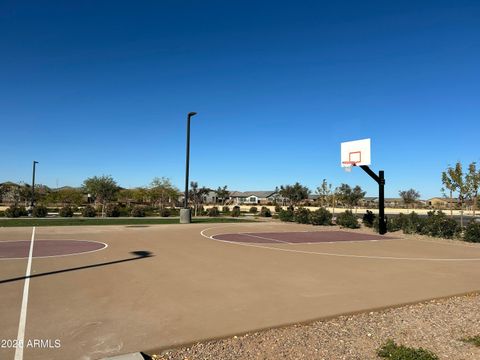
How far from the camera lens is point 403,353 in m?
4.43

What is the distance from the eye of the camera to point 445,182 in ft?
86.8

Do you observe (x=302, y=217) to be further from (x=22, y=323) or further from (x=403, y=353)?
(x=22, y=323)

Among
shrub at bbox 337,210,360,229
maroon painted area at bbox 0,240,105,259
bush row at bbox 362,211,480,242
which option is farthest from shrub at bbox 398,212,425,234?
maroon painted area at bbox 0,240,105,259

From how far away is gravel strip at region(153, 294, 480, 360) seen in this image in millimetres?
4508

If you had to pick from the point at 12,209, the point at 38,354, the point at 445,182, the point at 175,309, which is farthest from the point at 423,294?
the point at 12,209

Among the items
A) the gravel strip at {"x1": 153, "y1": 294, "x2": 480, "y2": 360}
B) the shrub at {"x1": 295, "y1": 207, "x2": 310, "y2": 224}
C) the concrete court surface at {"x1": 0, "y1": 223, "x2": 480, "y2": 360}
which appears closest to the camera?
the gravel strip at {"x1": 153, "y1": 294, "x2": 480, "y2": 360}

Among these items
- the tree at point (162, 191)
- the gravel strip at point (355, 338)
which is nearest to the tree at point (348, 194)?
the tree at point (162, 191)

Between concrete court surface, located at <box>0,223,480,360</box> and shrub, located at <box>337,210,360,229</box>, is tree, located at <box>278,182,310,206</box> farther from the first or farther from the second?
concrete court surface, located at <box>0,223,480,360</box>

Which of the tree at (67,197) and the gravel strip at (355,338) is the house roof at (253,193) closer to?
the tree at (67,197)

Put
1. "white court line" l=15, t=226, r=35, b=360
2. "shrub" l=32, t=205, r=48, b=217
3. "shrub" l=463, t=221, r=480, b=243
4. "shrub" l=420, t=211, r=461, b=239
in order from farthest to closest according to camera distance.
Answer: "shrub" l=32, t=205, r=48, b=217, "shrub" l=420, t=211, r=461, b=239, "shrub" l=463, t=221, r=480, b=243, "white court line" l=15, t=226, r=35, b=360

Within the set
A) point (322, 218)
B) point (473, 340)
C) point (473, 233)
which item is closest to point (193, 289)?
point (473, 340)

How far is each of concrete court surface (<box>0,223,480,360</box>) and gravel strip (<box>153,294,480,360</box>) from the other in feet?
0.81

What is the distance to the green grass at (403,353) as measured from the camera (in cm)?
434

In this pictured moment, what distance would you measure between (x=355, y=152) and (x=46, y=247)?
1644 centimetres
